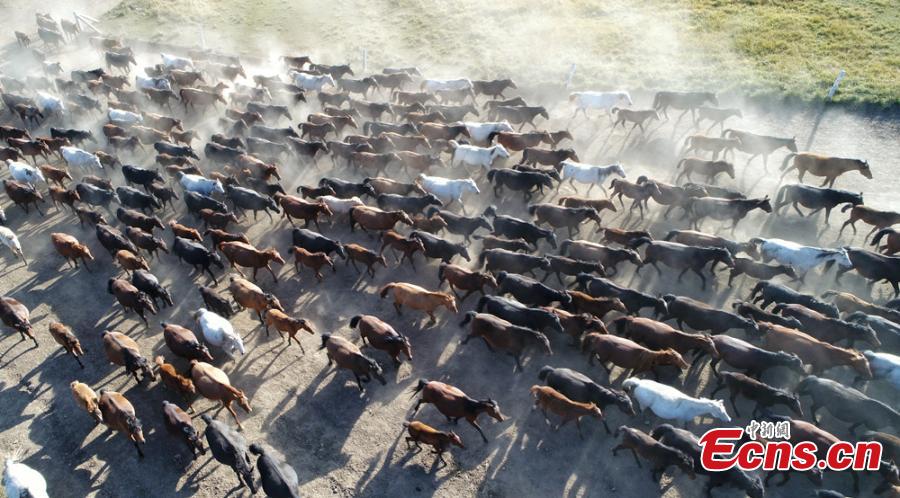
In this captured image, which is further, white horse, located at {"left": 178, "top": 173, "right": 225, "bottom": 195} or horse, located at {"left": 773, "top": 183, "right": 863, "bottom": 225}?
white horse, located at {"left": 178, "top": 173, "right": 225, "bottom": 195}

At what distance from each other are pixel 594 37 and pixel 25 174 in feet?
87.7

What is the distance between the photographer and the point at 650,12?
1326 inches

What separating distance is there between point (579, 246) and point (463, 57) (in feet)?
59.3

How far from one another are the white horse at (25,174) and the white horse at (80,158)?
1.13 m

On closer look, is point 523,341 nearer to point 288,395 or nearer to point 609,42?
point 288,395

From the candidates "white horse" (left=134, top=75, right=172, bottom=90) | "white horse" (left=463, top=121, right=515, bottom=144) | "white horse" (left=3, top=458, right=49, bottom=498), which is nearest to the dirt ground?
"white horse" (left=3, top=458, right=49, bottom=498)

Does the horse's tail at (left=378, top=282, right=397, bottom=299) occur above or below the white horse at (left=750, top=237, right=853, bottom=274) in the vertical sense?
below

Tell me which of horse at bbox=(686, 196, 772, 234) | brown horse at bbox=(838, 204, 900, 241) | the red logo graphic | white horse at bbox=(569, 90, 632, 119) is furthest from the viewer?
white horse at bbox=(569, 90, 632, 119)

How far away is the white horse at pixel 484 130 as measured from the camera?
21125mm

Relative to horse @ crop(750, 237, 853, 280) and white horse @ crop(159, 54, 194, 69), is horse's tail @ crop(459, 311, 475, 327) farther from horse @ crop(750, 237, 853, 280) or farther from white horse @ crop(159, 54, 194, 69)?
white horse @ crop(159, 54, 194, 69)

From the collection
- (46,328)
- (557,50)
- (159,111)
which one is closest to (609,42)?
(557,50)

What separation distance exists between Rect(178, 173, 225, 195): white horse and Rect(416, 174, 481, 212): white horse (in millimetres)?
6561

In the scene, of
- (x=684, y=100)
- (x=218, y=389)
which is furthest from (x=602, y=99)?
(x=218, y=389)

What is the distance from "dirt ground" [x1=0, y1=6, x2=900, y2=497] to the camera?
10695 millimetres
